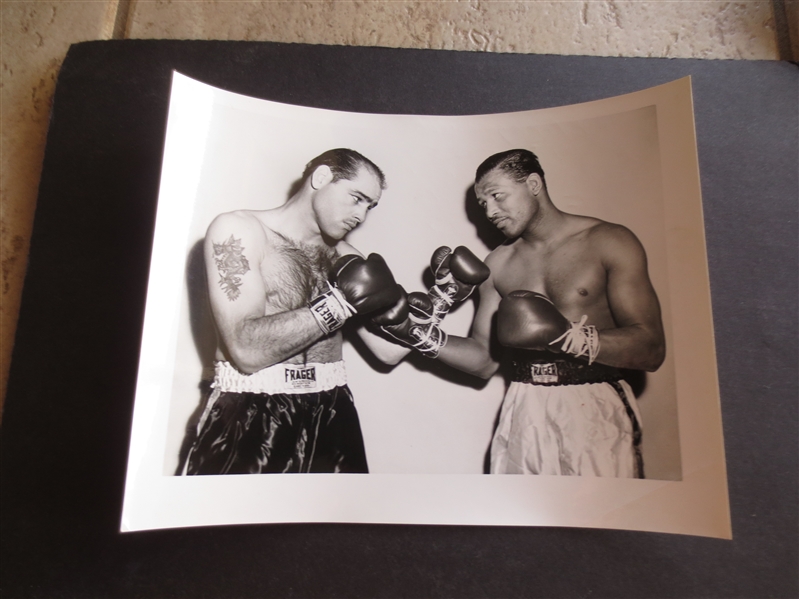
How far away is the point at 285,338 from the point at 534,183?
45 centimetres

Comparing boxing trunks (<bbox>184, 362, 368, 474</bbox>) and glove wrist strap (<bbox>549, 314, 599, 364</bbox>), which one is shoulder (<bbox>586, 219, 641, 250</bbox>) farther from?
boxing trunks (<bbox>184, 362, 368, 474</bbox>)

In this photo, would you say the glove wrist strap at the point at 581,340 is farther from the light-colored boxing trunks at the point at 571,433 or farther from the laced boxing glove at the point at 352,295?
the laced boxing glove at the point at 352,295

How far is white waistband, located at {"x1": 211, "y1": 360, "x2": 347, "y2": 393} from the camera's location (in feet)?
2.35

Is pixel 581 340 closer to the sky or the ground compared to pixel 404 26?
closer to the ground

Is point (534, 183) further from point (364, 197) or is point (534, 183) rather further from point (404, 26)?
point (404, 26)

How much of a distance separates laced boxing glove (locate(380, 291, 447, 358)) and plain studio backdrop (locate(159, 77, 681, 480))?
0.02m

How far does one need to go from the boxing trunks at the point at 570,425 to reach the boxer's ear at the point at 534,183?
10.3 inches

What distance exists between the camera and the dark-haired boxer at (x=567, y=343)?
2.33 feet

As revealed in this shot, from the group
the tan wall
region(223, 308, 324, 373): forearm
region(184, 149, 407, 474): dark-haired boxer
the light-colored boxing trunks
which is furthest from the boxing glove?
the tan wall

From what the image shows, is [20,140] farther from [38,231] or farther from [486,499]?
[486,499]

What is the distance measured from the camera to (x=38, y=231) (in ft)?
2.59

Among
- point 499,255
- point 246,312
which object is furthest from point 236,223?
point 499,255

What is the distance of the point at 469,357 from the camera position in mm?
744

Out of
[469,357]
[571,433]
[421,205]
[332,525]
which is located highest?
[421,205]
